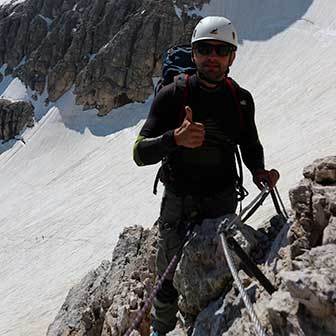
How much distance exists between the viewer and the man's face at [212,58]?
21.4 feet

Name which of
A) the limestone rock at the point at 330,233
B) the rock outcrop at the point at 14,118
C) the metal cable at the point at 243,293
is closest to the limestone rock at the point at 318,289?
the metal cable at the point at 243,293

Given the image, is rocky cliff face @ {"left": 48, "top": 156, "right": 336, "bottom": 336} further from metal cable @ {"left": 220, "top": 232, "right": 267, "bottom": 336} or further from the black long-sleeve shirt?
the black long-sleeve shirt

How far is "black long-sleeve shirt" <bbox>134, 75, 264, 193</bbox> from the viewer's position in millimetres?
6434

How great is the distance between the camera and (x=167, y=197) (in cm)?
711

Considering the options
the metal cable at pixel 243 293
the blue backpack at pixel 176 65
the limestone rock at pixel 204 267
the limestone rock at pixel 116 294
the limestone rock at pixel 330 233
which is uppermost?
the blue backpack at pixel 176 65

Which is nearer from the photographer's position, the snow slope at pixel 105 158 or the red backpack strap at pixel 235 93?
the red backpack strap at pixel 235 93

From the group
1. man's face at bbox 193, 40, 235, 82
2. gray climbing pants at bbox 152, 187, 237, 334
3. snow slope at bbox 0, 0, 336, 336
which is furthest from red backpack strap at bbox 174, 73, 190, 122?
snow slope at bbox 0, 0, 336, 336

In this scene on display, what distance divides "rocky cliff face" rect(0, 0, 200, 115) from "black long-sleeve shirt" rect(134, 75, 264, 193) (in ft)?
163

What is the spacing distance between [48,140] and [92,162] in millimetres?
11986

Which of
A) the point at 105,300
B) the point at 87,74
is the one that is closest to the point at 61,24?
the point at 87,74

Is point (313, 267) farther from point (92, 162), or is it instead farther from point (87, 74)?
point (87, 74)

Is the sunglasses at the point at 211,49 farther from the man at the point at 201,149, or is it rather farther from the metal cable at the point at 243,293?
the metal cable at the point at 243,293

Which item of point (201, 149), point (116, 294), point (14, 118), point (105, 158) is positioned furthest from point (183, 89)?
point (14, 118)

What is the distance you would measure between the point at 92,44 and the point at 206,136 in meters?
60.2
